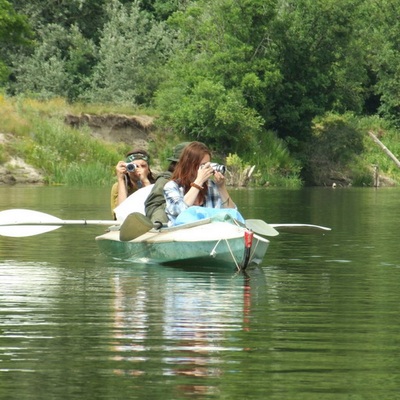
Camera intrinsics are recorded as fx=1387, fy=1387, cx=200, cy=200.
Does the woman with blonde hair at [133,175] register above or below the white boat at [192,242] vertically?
above

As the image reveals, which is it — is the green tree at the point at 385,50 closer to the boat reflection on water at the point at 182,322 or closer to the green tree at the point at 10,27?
the green tree at the point at 10,27

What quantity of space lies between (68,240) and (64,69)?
48336mm

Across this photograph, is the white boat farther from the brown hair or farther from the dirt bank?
the dirt bank

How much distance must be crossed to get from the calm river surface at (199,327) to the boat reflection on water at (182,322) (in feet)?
0.04

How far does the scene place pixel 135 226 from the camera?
666 inches

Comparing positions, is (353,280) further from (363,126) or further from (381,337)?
(363,126)

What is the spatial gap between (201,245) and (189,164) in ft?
3.18

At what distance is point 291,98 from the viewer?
67.1 meters

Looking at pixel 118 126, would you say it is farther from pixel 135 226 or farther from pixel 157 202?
pixel 135 226

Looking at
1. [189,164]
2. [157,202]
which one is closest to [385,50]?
[157,202]

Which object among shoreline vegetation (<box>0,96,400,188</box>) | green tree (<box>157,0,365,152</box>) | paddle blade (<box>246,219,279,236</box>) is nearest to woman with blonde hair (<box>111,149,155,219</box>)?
paddle blade (<box>246,219,279,236</box>)

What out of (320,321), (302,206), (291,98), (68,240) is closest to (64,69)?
(291,98)

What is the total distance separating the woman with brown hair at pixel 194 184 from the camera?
52.4 ft

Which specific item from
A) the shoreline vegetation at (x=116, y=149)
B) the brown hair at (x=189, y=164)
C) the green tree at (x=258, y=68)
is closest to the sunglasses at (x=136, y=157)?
the brown hair at (x=189, y=164)
